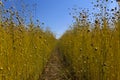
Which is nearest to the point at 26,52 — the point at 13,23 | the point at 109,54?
the point at 13,23

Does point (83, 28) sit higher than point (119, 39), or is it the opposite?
point (83, 28)

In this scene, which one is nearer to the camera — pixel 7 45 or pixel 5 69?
pixel 5 69

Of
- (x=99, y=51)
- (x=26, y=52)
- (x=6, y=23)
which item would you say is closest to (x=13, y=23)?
(x=6, y=23)

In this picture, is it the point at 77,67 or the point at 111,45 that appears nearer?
the point at 111,45

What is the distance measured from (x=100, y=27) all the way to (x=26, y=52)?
147 centimetres

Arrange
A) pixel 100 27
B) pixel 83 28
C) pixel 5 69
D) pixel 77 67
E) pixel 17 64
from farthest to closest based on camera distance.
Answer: pixel 83 28
pixel 77 67
pixel 100 27
pixel 17 64
pixel 5 69

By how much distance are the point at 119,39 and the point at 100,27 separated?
90 centimetres

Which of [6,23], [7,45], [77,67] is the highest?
[6,23]

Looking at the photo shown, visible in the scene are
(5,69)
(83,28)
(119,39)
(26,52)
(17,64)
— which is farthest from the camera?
(83,28)

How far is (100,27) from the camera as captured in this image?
212 inches

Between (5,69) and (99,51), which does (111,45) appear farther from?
(5,69)

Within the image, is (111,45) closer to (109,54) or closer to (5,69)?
(109,54)

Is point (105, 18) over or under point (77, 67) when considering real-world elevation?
over

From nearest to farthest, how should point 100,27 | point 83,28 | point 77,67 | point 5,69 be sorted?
1. point 5,69
2. point 100,27
3. point 77,67
4. point 83,28
